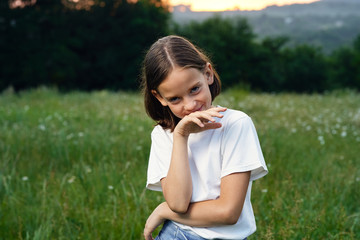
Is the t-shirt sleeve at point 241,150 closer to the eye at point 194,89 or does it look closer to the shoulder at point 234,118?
the shoulder at point 234,118

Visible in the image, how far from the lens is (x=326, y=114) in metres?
7.66

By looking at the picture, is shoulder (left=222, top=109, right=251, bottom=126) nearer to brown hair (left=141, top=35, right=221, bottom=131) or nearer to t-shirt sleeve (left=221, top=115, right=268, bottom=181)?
t-shirt sleeve (left=221, top=115, right=268, bottom=181)

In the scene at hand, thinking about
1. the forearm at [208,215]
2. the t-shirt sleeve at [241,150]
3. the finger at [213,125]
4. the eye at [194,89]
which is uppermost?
the eye at [194,89]

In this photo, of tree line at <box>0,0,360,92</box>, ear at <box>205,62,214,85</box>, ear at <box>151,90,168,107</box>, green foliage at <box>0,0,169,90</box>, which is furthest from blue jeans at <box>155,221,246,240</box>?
green foliage at <box>0,0,169,90</box>

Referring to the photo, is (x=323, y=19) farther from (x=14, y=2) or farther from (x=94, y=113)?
(x=94, y=113)

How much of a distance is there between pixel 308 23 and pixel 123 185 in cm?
10460

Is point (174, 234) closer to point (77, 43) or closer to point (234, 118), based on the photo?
point (234, 118)

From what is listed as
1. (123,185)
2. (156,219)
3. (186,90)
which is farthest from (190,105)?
(123,185)

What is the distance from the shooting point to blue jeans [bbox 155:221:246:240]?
1.58 m

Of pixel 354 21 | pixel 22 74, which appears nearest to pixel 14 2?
pixel 22 74

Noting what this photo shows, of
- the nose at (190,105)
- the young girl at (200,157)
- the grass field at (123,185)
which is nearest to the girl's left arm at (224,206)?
the young girl at (200,157)

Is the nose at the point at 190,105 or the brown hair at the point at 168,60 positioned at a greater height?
the brown hair at the point at 168,60

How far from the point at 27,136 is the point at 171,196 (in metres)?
3.69

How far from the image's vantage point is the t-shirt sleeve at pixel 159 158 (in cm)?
166
